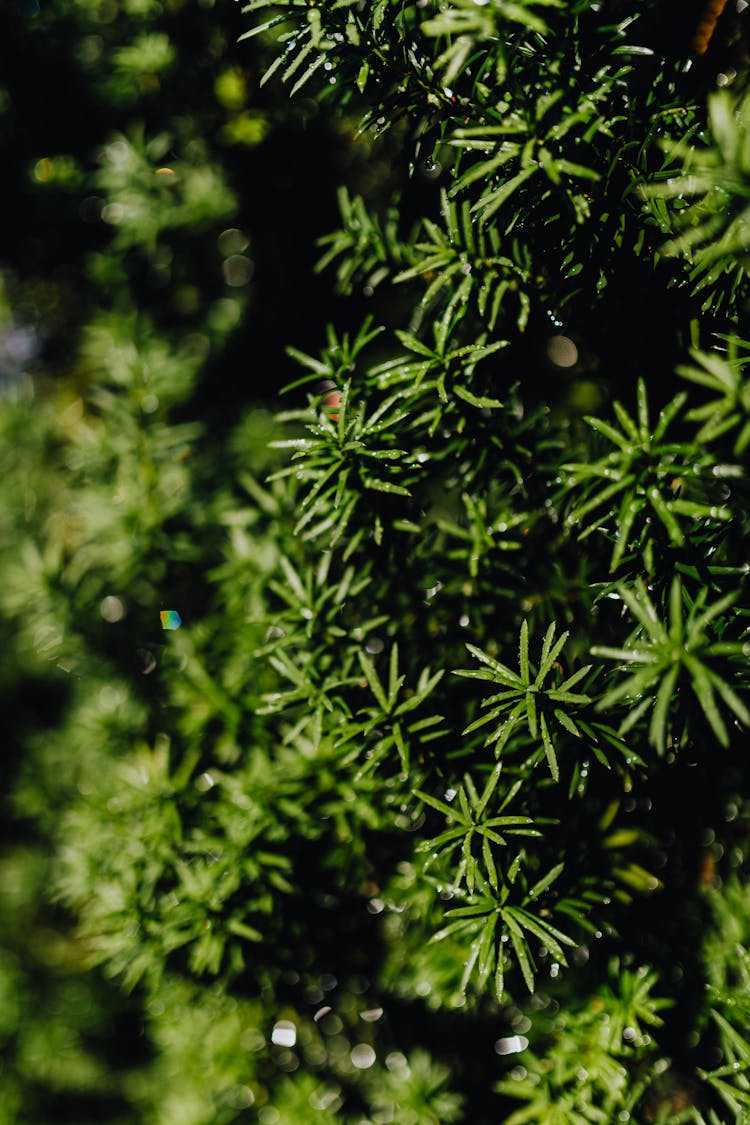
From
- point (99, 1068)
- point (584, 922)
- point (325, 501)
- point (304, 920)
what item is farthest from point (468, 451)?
point (99, 1068)

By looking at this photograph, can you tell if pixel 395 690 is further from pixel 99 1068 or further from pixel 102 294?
pixel 99 1068

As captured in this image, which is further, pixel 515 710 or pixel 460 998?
pixel 460 998

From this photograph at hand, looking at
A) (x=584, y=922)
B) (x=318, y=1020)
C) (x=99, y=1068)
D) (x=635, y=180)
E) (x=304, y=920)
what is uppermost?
(x=635, y=180)

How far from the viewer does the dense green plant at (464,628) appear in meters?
0.47

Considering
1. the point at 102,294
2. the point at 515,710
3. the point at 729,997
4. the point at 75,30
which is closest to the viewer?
the point at 515,710

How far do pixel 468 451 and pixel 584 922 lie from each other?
38cm

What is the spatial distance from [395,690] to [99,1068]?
965 millimetres

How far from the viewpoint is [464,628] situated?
0.64m

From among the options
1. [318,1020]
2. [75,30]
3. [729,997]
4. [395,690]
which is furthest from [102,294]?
[729,997]

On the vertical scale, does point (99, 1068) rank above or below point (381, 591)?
below

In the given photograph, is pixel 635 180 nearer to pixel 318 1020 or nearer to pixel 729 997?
pixel 729 997

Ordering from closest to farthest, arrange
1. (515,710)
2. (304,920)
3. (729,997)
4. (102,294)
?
(515,710)
(729,997)
(304,920)
(102,294)

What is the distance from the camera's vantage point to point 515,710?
0.47 metres

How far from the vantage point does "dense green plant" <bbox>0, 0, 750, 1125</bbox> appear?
18.5 inches
